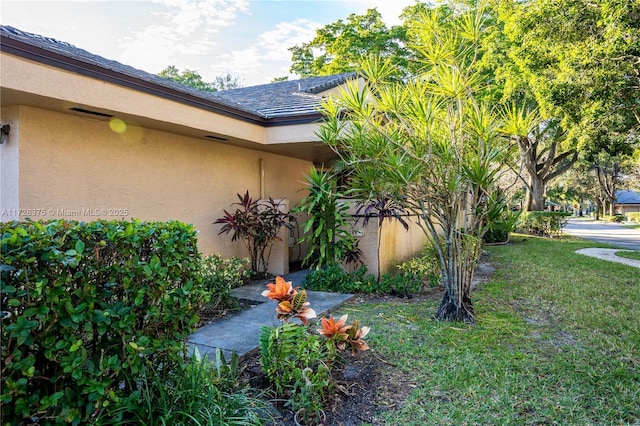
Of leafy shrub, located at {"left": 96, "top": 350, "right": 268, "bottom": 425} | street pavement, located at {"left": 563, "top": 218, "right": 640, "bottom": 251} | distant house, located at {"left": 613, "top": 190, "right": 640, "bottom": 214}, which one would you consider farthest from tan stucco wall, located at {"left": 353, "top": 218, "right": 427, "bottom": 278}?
distant house, located at {"left": 613, "top": 190, "right": 640, "bottom": 214}

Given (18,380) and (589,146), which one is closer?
(18,380)

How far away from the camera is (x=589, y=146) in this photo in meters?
12.5

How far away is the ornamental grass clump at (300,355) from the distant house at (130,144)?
383 cm

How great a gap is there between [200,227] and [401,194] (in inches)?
173

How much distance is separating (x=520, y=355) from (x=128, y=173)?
6.32 meters

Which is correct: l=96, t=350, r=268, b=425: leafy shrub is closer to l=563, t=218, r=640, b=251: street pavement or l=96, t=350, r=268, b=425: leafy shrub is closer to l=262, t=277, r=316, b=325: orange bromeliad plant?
l=262, t=277, r=316, b=325: orange bromeliad plant

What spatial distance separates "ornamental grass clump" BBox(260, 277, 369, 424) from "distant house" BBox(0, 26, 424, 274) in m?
3.83

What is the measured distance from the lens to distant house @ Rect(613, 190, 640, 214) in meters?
57.6

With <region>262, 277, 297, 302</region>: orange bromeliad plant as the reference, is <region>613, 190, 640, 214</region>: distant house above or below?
above

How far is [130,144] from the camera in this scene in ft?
21.0

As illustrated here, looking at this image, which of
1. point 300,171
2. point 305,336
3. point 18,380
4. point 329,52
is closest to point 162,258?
point 18,380

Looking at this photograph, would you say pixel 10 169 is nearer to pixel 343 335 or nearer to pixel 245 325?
pixel 245 325

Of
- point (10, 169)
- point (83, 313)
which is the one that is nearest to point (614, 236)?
point (83, 313)

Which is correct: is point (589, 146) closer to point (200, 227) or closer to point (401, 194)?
point (401, 194)
